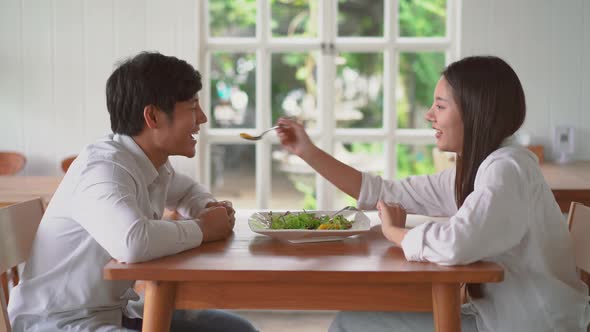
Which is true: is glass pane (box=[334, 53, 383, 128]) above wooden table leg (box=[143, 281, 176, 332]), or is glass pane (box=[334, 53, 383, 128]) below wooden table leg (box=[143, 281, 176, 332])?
above

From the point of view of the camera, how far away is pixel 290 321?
377 cm

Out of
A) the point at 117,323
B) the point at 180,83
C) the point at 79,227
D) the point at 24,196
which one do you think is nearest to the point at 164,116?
the point at 180,83

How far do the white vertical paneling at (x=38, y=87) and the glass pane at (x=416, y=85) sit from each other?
2077 millimetres

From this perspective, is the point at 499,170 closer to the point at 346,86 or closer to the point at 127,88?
the point at 127,88

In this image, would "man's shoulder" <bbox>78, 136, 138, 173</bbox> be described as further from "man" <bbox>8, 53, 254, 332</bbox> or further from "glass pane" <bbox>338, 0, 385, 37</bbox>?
"glass pane" <bbox>338, 0, 385, 37</bbox>

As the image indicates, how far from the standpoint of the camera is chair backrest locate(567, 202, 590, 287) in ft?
5.91

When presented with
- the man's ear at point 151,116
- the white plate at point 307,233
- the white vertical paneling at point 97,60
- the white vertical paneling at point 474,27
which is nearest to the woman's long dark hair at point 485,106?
the white plate at point 307,233

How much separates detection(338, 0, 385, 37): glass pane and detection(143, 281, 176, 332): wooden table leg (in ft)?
9.59

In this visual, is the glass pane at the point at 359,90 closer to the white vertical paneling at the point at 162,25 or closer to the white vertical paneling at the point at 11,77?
the white vertical paneling at the point at 162,25

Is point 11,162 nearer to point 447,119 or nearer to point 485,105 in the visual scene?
point 447,119

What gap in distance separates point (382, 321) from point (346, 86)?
260cm

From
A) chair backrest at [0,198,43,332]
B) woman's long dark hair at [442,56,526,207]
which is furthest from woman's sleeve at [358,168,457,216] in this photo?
chair backrest at [0,198,43,332]

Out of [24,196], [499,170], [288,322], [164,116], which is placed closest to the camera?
[499,170]

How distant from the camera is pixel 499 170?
157 centimetres
